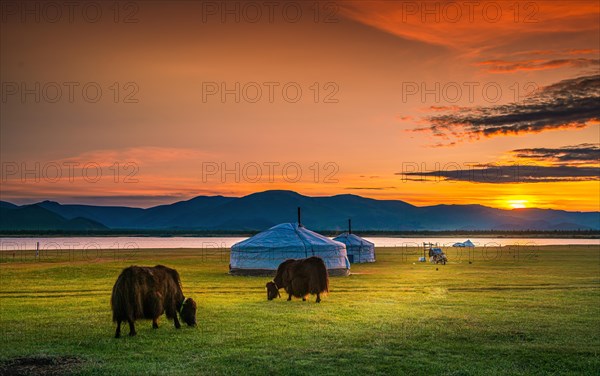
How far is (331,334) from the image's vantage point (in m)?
17.4

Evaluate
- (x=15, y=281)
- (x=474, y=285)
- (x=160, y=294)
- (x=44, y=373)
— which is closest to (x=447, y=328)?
(x=160, y=294)

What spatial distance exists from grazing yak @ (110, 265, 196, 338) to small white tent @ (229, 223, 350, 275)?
2197cm

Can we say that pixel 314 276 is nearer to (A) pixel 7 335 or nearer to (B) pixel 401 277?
(A) pixel 7 335

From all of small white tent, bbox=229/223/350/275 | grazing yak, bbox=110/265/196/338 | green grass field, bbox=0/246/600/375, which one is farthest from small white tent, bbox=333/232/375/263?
grazing yak, bbox=110/265/196/338

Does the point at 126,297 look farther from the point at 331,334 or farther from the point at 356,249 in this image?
the point at 356,249

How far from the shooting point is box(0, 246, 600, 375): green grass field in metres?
13.6

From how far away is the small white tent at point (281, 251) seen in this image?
4081 centimetres

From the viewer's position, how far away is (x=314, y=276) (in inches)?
1025

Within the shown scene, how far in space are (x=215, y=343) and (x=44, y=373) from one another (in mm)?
4558

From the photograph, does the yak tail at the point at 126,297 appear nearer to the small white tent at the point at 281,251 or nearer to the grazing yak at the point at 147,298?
the grazing yak at the point at 147,298

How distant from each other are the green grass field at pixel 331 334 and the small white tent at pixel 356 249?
28.9m

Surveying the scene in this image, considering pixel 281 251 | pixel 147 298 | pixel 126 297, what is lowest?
pixel 281 251

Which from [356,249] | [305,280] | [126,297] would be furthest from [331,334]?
[356,249]

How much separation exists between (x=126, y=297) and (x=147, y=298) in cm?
81
